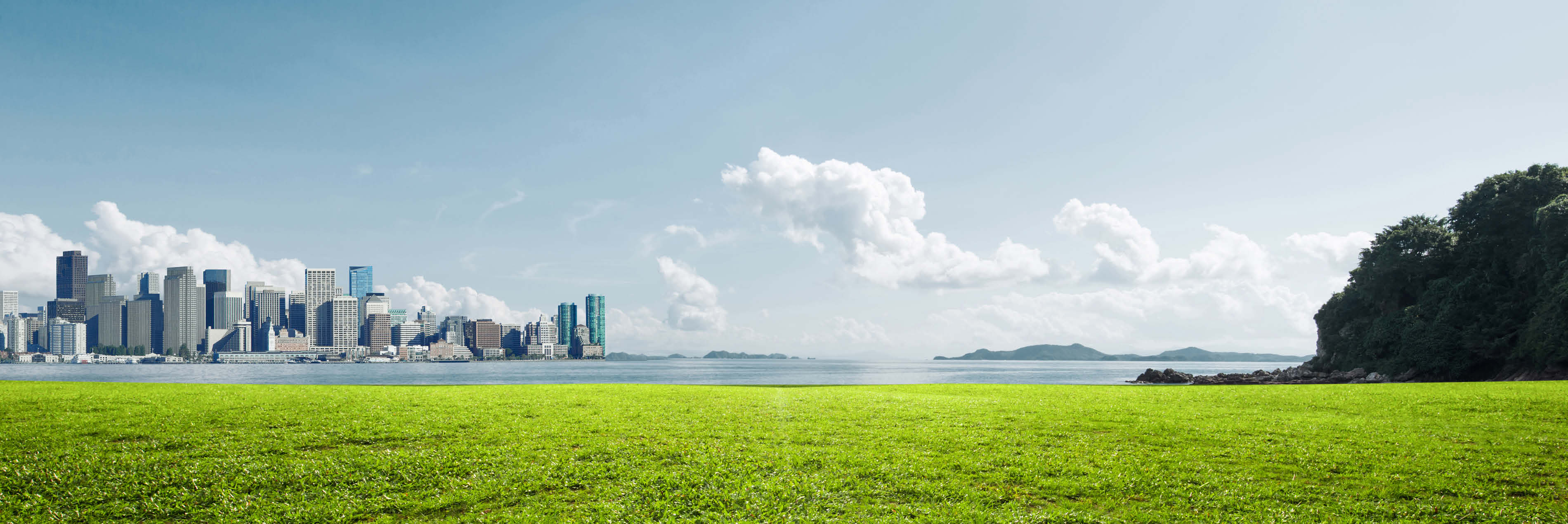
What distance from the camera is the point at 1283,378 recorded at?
72875 millimetres

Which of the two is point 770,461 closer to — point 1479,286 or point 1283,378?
point 1479,286

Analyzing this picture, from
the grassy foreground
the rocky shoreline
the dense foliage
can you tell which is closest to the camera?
the grassy foreground

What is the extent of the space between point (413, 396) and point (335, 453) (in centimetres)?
842

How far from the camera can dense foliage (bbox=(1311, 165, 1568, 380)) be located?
45062mm

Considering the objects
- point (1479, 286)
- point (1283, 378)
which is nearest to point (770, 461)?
point (1479, 286)

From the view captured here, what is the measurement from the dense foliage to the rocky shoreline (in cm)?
103

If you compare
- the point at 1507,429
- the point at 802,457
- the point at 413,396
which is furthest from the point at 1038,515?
the point at 413,396

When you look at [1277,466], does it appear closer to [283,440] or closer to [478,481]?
[478,481]

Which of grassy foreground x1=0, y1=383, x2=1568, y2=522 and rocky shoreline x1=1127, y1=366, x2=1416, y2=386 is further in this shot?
rocky shoreline x1=1127, y1=366, x2=1416, y2=386

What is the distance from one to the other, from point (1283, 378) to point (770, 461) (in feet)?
256

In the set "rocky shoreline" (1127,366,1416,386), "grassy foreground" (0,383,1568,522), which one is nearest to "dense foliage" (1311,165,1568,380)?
"rocky shoreline" (1127,366,1416,386)

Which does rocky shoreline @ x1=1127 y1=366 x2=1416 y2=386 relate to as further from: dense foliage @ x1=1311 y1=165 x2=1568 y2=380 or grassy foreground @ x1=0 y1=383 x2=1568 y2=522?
grassy foreground @ x1=0 y1=383 x2=1568 y2=522

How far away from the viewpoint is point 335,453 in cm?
1373

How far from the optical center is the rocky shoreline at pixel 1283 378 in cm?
5650
